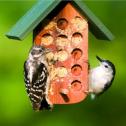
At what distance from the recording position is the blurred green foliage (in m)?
11.7

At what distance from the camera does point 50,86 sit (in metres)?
9.34

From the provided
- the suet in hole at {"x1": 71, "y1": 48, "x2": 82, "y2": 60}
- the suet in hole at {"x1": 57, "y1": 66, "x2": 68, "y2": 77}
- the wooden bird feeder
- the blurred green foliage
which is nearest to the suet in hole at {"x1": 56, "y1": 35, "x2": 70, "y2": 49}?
the wooden bird feeder

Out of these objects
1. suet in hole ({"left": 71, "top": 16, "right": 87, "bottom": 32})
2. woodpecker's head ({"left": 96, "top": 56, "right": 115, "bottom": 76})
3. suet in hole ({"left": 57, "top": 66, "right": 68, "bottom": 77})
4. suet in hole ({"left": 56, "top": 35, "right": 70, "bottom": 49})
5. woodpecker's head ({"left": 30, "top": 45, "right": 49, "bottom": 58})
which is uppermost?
suet in hole ({"left": 71, "top": 16, "right": 87, "bottom": 32})

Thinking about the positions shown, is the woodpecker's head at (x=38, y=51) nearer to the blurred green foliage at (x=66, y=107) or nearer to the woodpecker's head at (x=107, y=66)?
the woodpecker's head at (x=107, y=66)

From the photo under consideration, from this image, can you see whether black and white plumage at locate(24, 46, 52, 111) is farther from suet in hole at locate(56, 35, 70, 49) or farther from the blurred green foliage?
the blurred green foliage

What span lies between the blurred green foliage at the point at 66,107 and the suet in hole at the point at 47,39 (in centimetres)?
202

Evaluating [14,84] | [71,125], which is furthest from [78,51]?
[71,125]

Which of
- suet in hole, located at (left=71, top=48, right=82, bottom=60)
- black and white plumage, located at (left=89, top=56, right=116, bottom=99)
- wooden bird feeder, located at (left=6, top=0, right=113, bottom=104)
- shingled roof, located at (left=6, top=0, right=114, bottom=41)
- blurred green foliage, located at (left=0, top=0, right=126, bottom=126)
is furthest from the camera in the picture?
blurred green foliage, located at (left=0, top=0, right=126, bottom=126)

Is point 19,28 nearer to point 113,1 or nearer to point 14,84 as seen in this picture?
point 14,84

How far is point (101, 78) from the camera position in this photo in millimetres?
9711

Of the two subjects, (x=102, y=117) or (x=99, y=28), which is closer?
(x=99, y=28)

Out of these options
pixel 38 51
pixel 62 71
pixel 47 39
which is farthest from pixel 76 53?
pixel 38 51

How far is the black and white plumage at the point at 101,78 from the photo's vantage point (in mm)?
9578

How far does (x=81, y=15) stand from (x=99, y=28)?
0.23 m
